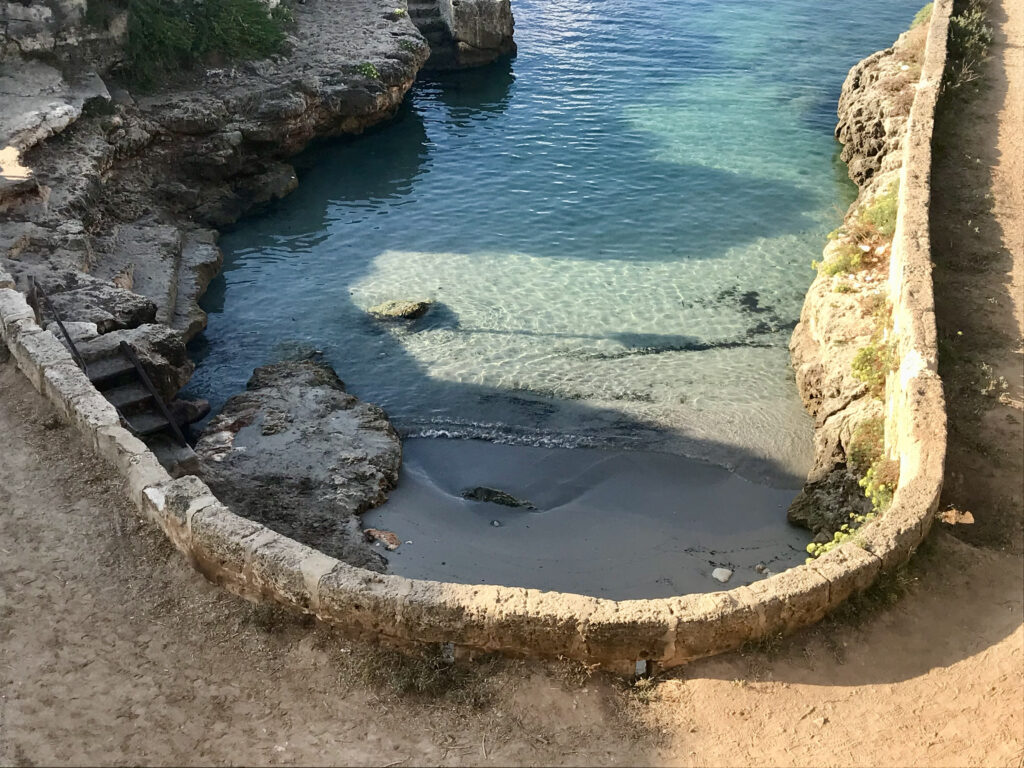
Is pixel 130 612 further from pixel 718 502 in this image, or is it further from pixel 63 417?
pixel 718 502

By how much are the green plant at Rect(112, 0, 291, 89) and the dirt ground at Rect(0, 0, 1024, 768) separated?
15266mm

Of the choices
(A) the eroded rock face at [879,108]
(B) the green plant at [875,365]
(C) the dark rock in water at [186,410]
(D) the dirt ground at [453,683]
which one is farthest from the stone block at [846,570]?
(A) the eroded rock face at [879,108]

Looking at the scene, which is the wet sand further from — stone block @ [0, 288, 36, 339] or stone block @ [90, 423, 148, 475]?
stone block @ [0, 288, 36, 339]

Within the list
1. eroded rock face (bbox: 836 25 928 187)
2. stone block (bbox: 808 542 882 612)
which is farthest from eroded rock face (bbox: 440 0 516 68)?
stone block (bbox: 808 542 882 612)

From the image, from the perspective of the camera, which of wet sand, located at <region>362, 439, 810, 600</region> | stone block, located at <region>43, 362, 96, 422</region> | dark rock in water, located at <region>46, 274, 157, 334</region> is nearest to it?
stone block, located at <region>43, 362, 96, 422</region>

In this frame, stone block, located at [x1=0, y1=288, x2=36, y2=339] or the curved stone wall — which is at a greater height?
stone block, located at [x1=0, y1=288, x2=36, y2=339]

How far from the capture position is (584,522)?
11.7m

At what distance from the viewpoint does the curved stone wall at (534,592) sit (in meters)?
6.95

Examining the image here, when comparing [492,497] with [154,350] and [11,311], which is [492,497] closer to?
[154,350]

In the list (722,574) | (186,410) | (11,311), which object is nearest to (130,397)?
(186,410)

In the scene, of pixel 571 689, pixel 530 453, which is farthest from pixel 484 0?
pixel 571 689

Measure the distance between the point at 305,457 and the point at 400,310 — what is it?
4.75 m

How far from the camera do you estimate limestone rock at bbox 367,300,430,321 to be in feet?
54.4

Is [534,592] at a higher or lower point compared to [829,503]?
higher
